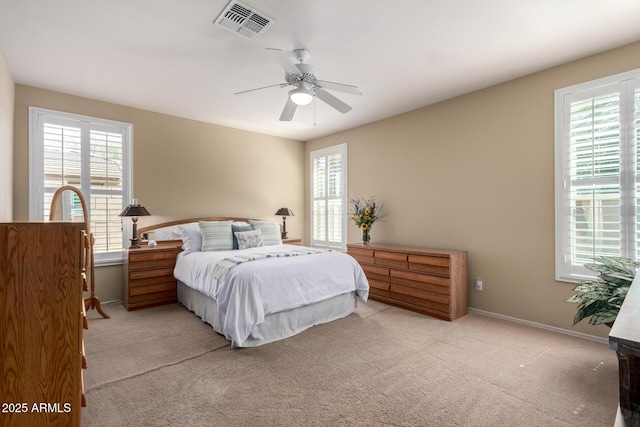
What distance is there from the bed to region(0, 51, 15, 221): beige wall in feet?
4.78

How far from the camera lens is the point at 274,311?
3064mm

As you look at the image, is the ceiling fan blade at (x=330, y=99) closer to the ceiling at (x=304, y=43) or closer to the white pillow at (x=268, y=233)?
the ceiling at (x=304, y=43)

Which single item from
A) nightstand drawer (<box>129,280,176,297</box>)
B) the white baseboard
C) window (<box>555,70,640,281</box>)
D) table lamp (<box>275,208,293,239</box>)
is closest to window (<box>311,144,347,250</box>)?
table lamp (<box>275,208,293,239</box>)

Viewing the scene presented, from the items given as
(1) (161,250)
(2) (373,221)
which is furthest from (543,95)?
(1) (161,250)

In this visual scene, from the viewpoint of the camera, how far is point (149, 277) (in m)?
4.15

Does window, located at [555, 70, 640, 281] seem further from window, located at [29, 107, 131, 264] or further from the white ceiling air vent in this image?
window, located at [29, 107, 131, 264]

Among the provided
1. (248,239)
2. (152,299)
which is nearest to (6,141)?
(152,299)

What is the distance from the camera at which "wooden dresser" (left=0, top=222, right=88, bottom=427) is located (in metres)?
1.47

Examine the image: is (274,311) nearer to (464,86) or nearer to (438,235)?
(438,235)

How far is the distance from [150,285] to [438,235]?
3977mm

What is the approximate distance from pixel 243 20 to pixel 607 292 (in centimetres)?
353

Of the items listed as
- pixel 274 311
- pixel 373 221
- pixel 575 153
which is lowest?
pixel 274 311

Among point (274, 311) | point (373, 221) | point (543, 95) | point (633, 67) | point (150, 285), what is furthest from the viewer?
point (373, 221)

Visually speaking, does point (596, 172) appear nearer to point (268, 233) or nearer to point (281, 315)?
point (281, 315)
